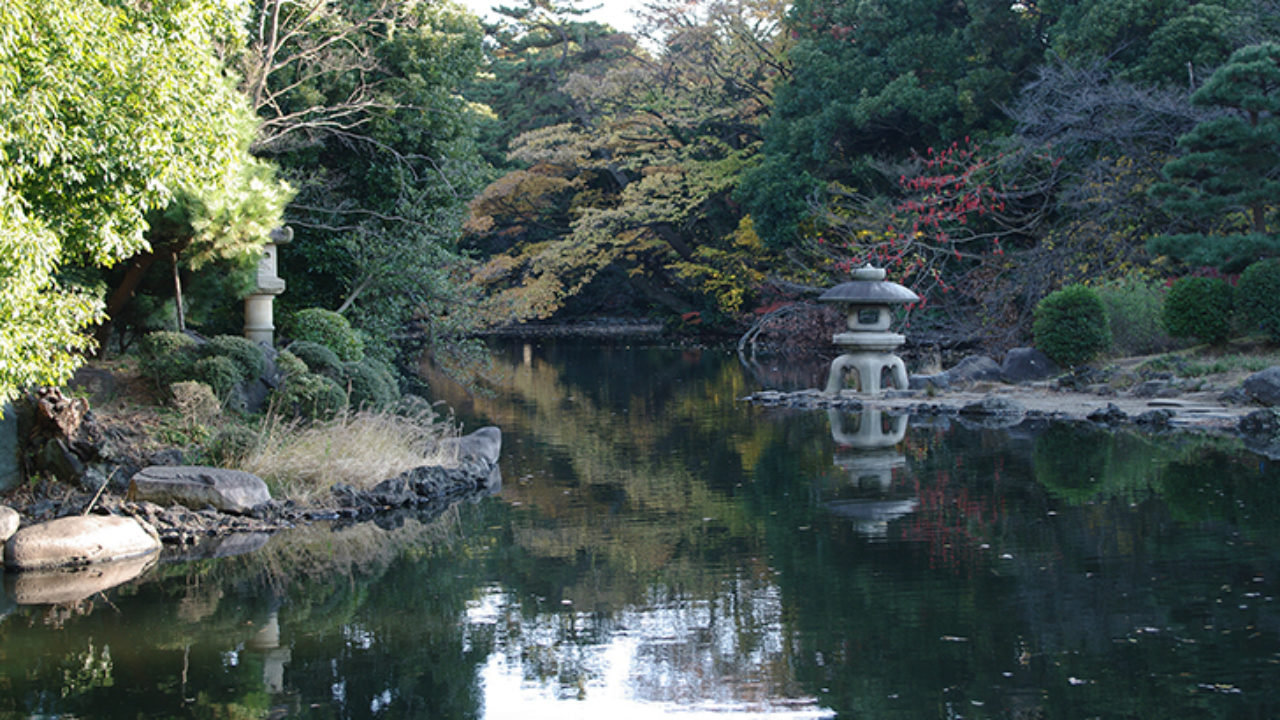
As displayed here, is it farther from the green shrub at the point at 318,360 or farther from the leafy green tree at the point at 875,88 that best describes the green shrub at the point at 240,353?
the leafy green tree at the point at 875,88

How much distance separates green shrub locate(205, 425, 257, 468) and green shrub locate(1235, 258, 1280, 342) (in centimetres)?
1293

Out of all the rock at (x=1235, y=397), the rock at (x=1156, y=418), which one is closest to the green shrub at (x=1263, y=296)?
the rock at (x=1235, y=397)

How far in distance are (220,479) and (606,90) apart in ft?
75.0

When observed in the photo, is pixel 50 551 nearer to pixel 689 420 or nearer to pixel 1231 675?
pixel 1231 675

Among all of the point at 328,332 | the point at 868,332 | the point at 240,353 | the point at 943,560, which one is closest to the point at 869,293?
the point at 868,332

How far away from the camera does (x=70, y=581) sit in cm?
751

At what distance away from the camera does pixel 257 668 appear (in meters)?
5.70

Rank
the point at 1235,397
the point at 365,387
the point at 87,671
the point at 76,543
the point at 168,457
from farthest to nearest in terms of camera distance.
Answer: the point at 1235,397
the point at 365,387
the point at 168,457
the point at 76,543
the point at 87,671

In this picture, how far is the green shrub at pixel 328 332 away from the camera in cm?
1418

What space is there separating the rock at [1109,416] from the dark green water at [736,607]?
262 centimetres

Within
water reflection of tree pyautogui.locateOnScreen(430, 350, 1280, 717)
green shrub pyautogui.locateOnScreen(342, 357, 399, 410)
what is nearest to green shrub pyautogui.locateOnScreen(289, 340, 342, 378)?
green shrub pyautogui.locateOnScreen(342, 357, 399, 410)

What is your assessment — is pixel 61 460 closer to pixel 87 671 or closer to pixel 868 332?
pixel 87 671

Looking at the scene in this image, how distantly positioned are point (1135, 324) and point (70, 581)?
1529cm

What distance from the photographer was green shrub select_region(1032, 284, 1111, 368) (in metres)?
17.0
